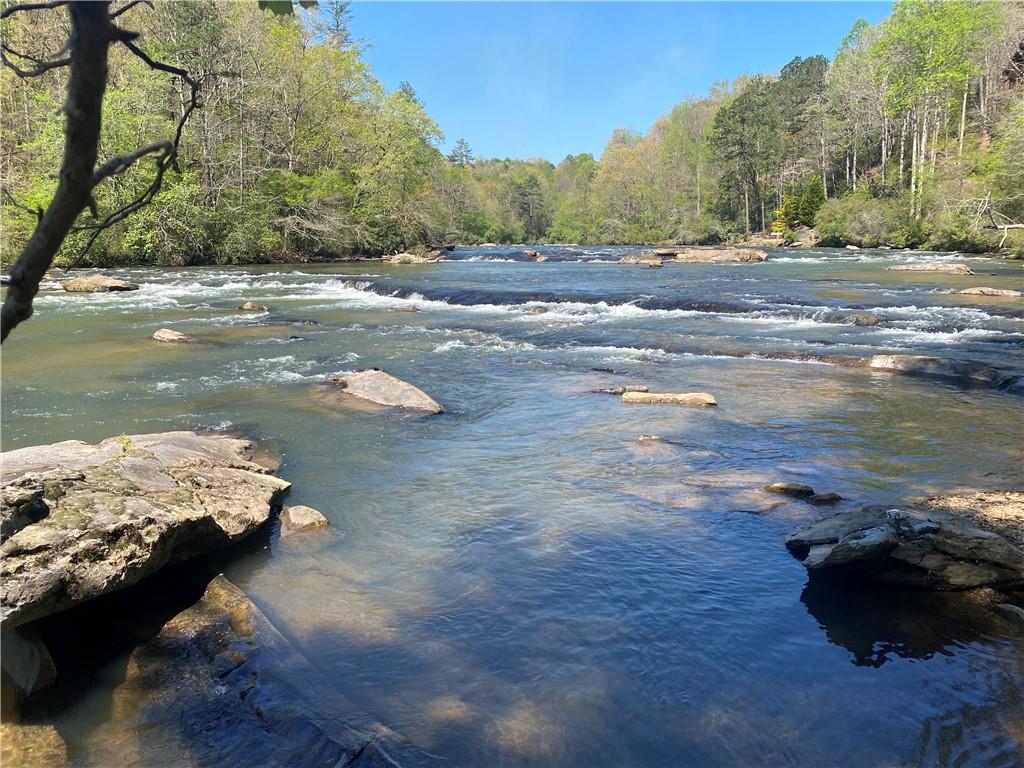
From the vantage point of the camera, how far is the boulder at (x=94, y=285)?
24.7 metres

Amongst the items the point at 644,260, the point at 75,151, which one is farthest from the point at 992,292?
the point at 75,151

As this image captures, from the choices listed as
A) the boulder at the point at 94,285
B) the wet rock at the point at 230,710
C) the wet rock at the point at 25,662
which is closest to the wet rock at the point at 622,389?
the wet rock at the point at 230,710

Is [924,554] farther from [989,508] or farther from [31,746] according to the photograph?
[31,746]

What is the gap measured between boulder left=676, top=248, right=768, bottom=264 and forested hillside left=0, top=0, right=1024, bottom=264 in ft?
30.0

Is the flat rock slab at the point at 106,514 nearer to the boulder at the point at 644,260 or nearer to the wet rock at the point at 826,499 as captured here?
the wet rock at the point at 826,499

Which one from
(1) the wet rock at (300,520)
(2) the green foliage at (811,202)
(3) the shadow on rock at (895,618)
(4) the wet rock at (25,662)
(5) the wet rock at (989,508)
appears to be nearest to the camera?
(4) the wet rock at (25,662)

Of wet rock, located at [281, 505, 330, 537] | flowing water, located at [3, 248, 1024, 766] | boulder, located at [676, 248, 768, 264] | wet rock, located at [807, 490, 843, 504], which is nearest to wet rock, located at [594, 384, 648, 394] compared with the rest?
flowing water, located at [3, 248, 1024, 766]

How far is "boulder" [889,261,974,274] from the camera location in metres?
26.7

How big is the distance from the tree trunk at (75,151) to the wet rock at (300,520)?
457 centimetres

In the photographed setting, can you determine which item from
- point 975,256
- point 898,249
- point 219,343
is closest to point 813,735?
point 219,343

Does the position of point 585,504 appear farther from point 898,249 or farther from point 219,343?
point 898,249

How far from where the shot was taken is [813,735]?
11.7 feet

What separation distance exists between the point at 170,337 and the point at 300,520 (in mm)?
11070

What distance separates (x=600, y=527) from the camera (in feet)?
19.6
